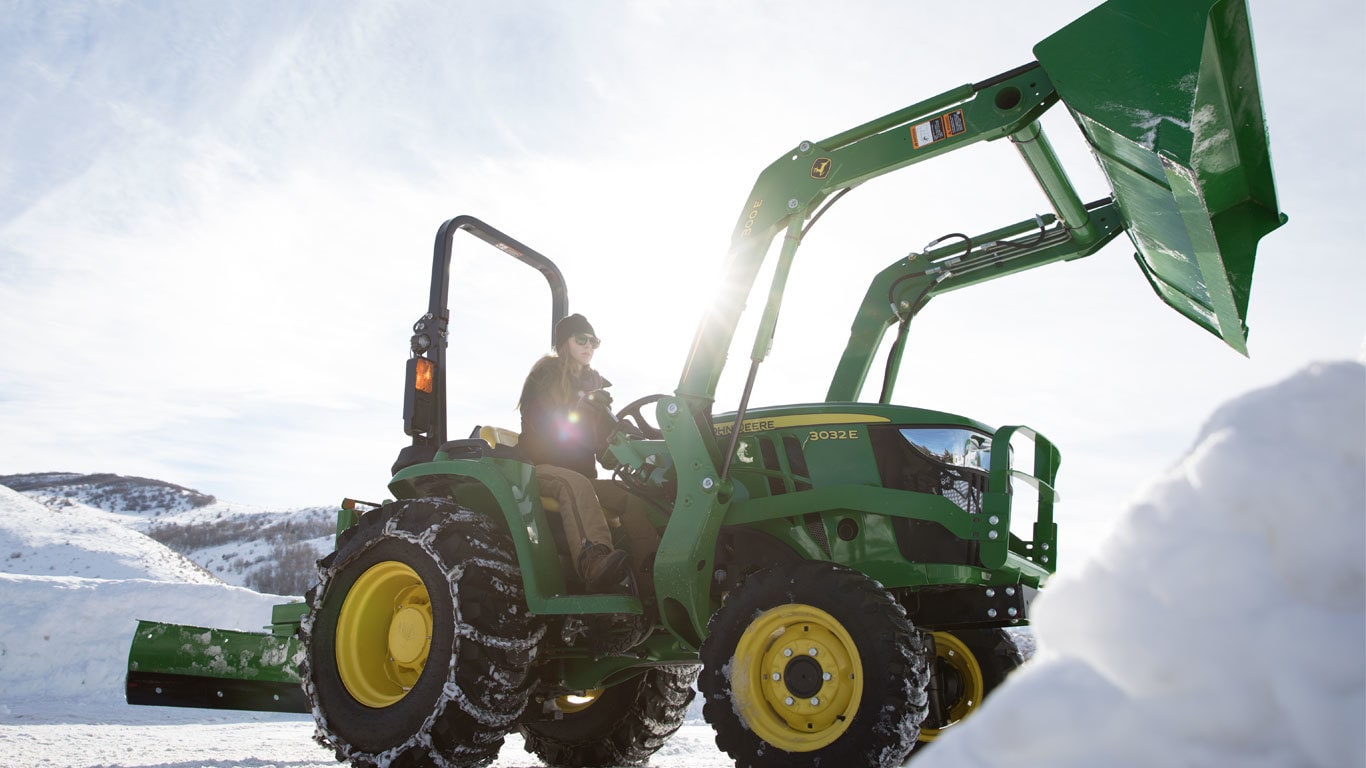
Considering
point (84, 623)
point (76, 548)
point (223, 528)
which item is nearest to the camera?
point (84, 623)

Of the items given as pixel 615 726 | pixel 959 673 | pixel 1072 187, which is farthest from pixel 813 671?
pixel 1072 187

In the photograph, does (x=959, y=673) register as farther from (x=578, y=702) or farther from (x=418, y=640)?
(x=418, y=640)

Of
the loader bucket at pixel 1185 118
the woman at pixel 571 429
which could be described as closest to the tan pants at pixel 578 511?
Answer: the woman at pixel 571 429

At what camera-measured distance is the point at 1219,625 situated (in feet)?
3.60

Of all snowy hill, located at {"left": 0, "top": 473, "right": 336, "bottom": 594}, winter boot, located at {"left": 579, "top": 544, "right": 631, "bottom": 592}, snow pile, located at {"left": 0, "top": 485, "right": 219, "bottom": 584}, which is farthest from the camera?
snowy hill, located at {"left": 0, "top": 473, "right": 336, "bottom": 594}

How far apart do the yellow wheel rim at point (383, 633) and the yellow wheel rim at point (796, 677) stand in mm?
1639

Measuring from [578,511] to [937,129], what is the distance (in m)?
2.35

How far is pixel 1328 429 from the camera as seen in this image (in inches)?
48.9

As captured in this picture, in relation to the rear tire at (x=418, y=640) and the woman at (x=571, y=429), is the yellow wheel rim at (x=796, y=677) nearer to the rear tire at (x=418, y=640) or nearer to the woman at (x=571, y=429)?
the woman at (x=571, y=429)

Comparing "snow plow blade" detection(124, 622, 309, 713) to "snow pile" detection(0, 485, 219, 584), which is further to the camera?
"snow pile" detection(0, 485, 219, 584)

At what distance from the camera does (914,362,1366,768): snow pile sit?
1.04 m

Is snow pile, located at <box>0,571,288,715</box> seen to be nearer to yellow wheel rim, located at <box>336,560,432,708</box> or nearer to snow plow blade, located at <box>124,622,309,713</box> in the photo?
snow plow blade, located at <box>124,622,309,713</box>

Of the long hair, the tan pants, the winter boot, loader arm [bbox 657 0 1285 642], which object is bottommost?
the winter boot

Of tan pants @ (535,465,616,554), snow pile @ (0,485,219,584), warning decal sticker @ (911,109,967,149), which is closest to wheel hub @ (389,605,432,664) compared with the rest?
tan pants @ (535,465,616,554)
